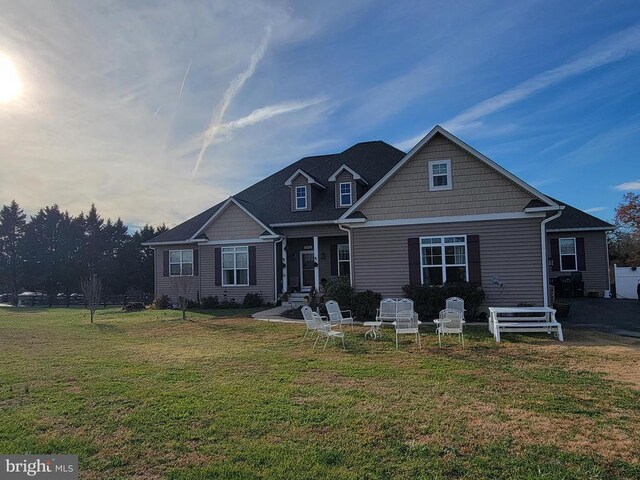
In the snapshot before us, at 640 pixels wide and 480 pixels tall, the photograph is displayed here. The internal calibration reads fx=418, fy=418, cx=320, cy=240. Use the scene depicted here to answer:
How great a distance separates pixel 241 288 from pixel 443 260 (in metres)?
10.2

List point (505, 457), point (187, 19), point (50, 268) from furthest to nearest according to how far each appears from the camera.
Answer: point (50, 268) < point (187, 19) < point (505, 457)

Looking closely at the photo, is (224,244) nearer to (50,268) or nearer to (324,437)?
(324,437)

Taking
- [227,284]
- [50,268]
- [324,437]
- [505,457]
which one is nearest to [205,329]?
[227,284]

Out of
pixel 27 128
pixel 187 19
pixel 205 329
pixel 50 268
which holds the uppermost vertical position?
pixel 187 19

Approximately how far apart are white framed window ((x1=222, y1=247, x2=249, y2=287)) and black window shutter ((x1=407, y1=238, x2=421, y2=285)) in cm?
881

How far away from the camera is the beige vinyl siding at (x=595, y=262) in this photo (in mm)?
21719

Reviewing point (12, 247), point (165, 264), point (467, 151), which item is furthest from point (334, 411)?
point (12, 247)

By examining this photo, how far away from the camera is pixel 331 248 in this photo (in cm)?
2098

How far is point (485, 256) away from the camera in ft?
46.3

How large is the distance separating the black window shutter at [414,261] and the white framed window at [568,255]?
39.7 ft

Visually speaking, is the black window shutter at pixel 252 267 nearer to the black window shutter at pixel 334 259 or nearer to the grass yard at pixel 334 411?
the black window shutter at pixel 334 259

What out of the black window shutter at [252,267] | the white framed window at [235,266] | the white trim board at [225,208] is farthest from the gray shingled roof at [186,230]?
the black window shutter at [252,267]

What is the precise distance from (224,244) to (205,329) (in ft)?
25.0

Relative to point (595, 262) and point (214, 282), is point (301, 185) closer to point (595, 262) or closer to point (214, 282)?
point (214, 282)
